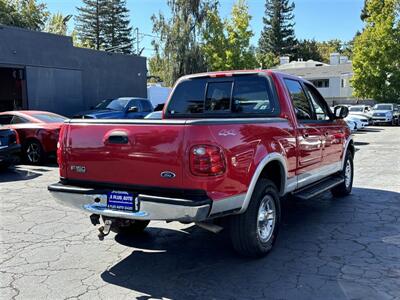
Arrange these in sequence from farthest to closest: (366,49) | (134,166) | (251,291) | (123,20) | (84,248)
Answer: (123,20) < (366,49) < (84,248) < (134,166) < (251,291)

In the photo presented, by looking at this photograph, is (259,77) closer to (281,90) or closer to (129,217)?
(281,90)

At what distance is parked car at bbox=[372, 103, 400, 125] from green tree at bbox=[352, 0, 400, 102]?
5.91 meters

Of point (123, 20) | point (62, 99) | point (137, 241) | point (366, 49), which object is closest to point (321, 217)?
point (137, 241)

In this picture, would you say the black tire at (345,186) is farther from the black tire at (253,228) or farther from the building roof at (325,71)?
the building roof at (325,71)

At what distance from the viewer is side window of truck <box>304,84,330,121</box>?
6566 mm

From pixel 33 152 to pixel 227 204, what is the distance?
30.3ft

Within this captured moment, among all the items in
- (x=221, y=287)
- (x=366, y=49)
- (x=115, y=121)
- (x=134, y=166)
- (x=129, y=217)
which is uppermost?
(x=366, y=49)

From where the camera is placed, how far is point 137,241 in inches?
219

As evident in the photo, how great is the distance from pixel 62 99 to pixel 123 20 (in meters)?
52.0

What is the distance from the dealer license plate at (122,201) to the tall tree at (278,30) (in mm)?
79261

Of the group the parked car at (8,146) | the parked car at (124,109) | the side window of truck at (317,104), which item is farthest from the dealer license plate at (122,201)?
the parked car at (124,109)

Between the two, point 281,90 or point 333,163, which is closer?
point 281,90

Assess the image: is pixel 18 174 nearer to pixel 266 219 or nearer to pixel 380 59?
pixel 266 219

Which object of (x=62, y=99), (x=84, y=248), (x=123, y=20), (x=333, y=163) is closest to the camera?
(x=84, y=248)
